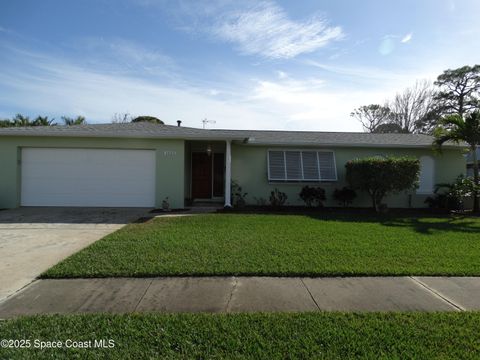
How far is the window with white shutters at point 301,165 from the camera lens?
1266cm

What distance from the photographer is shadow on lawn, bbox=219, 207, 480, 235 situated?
851 centimetres

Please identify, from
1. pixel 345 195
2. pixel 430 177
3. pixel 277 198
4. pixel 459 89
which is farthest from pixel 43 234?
pixel 459 89

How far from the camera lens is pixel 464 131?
1117 cm

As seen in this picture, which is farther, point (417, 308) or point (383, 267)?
point (383, 267)

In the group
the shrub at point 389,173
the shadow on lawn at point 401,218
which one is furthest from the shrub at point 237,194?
the shrub at point 389,173

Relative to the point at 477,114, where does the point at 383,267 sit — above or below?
below

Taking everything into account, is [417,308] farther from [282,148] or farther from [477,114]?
[477,114]

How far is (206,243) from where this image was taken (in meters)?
6.27

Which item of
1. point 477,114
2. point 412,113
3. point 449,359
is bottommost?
point 449,359

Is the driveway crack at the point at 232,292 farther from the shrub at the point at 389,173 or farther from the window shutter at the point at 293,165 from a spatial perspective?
the window shutter at the point at 293,165

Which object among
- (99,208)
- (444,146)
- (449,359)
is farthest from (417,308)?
(444,146)

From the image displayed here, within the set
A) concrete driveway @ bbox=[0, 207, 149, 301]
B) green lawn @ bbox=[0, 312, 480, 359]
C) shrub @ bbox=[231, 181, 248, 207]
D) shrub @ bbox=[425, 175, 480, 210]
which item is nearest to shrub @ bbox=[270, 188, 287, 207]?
shrub @ bbox=[231, 181, 248, 207]

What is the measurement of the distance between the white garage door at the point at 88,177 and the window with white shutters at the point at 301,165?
187 inches

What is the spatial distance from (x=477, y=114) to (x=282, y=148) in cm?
697
